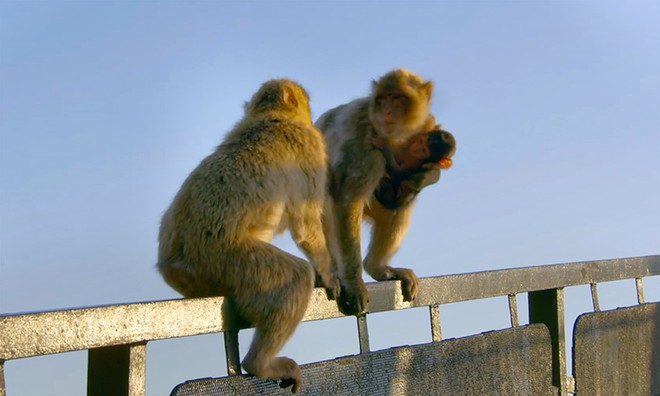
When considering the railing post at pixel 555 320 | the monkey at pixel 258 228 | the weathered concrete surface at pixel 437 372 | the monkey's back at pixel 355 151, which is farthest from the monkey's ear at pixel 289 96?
the railing post at pixel 555 320

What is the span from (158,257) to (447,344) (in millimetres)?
1141

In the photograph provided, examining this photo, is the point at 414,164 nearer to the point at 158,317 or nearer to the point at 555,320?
the point at 555,320

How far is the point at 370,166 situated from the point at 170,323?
217 centimetres

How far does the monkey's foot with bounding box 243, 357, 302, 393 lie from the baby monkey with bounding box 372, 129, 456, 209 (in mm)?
2019

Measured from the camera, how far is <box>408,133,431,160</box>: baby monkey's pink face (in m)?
4.66

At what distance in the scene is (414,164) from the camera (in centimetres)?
468

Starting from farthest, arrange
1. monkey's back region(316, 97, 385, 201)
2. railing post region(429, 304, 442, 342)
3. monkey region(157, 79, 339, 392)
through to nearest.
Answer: monkey's back region(316, 97, 385, 201) < railing post region(429, 304, 442, 342) < monkey region(157, 79, 339, 392)

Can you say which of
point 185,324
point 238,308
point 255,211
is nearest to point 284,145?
point 255,211

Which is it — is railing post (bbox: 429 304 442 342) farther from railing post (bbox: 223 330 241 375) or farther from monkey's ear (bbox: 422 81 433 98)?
monkey's ear (bbox: 422 81 433 98)

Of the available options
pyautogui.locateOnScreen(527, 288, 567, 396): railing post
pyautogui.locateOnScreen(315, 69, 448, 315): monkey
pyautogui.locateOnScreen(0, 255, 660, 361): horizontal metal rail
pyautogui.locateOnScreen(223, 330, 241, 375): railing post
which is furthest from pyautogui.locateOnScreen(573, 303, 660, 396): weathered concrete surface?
pyautogui.locateOnScreen(223, 330, 241, 375): railing post

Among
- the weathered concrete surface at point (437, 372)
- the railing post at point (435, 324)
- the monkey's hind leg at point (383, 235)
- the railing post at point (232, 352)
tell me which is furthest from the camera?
the monkey's hind leg at point (383, 235)

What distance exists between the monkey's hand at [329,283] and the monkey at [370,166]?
14.2 inches

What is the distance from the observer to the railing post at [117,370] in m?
2.19

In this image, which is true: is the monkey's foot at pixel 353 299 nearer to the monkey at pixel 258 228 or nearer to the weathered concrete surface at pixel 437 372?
the monkey at pixel 258 228
